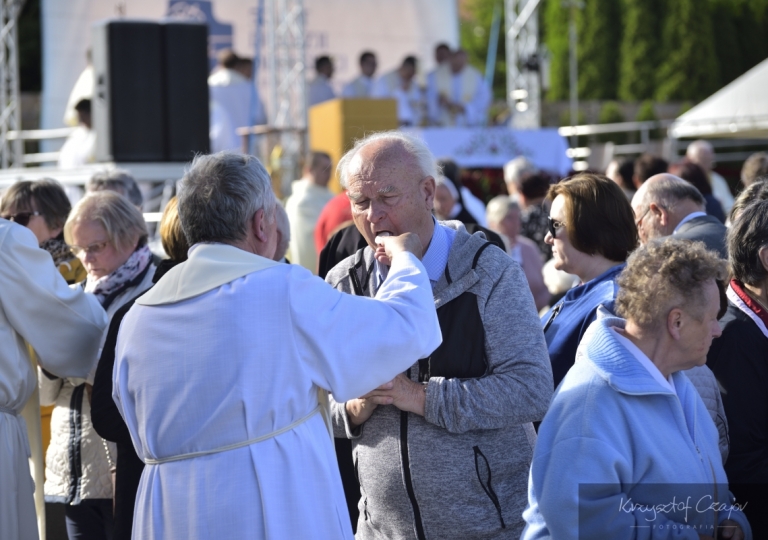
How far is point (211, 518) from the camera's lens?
2244mm

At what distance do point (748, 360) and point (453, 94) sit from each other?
10.7 metres

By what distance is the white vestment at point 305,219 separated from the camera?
700cm

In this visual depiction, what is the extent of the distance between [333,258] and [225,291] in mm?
1699

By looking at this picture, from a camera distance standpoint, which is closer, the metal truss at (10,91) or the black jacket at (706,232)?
the black jacket at (706,232)

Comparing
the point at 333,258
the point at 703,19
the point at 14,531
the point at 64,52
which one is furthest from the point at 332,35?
the point at 703,19

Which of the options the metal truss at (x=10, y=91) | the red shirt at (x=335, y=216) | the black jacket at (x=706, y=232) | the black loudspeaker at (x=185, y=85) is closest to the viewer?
the black jacket at (x=706, y=232)

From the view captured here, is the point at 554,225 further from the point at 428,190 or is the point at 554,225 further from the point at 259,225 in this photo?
the point at 259,225

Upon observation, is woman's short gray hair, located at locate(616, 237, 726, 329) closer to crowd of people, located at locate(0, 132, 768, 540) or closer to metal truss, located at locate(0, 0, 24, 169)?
crowd of people, located at locate(0, 132, 768, 540)

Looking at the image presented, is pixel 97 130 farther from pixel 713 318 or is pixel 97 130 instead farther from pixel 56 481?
pixel 713 318

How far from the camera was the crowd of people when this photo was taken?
7.31 ft

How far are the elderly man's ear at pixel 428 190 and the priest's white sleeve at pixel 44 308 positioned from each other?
1.31m

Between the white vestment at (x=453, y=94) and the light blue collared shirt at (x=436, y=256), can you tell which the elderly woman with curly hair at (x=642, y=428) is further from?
the white vestment at (x=453, y=94)

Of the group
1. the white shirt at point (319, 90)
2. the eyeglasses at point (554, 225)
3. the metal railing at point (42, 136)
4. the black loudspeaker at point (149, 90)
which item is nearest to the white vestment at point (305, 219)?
the black loudspeaker at point (149, 90)

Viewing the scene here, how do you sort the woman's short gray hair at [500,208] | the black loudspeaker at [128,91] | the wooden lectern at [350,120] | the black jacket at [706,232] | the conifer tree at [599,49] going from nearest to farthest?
1. the black jacket at [706,232]
2. the woman's short gray hair at [500,208]
3. the black loudspeaker at [128,91]
4. the wooden lectern at [350,120]
5. the conifer tree at [599,49]
